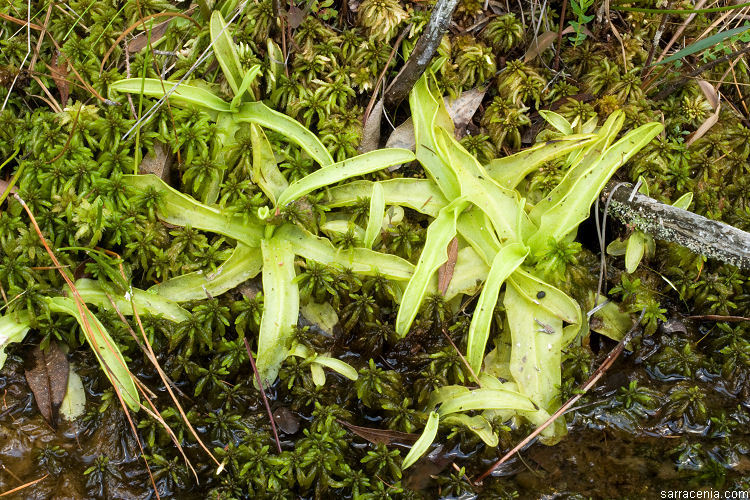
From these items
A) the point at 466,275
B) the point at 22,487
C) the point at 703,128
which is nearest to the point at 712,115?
the point at 703,128

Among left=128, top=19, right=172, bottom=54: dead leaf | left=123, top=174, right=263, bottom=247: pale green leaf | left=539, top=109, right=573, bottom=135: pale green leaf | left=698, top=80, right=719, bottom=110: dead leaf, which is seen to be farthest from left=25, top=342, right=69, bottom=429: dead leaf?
left=698, top=80, right=719, bottom=110: dead leaf

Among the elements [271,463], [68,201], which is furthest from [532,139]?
[68,201]

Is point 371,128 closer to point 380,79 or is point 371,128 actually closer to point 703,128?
point 380,79

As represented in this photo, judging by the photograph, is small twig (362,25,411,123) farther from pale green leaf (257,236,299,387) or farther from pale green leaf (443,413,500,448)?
pale green leaf (443,413,500,448)

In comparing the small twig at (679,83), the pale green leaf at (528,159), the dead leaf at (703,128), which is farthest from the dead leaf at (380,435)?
the small twig at (679,83)

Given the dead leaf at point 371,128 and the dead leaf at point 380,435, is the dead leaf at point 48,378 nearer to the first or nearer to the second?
the dead leaf at point 380,435

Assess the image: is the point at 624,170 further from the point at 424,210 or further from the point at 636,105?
the point at 424,210
